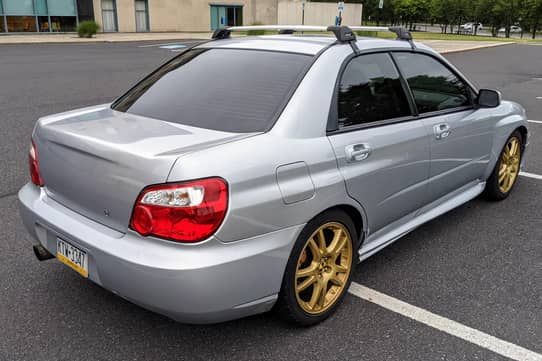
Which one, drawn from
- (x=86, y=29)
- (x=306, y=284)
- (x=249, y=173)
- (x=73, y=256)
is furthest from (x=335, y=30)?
(x=86, y=29)

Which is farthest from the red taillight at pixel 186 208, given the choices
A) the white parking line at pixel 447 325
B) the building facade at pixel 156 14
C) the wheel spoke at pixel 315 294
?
the building facade at pixel 156 14

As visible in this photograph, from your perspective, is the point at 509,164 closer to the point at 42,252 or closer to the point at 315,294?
the point at 315,294

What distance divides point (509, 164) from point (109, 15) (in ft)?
120

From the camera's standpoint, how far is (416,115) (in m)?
3.65

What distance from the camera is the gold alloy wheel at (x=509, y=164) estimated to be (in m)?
5.00

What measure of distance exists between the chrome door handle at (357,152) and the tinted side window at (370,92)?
15cm

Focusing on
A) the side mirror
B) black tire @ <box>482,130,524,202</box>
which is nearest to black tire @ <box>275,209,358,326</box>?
the side mirror

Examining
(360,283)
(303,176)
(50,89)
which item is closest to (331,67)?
(303,176)

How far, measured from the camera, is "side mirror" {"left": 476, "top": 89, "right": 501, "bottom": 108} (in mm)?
4211

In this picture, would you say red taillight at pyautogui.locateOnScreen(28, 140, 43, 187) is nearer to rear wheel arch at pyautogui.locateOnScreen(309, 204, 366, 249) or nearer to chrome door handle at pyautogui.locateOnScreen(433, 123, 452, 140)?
rear wheel arch at pyautogui.locateOnScreen(309, 204, 366, 249)

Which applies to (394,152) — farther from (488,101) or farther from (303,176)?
(488,101)

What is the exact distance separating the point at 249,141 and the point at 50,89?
34.3 feet

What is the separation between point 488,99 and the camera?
4230 millimetres

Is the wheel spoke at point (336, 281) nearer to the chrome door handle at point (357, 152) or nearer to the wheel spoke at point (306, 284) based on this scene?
the wheel spoke at point (306, 284)
